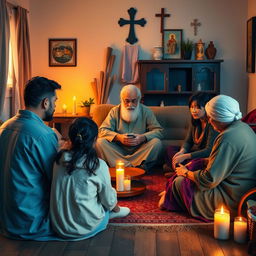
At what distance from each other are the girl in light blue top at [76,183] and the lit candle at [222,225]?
2.79ft

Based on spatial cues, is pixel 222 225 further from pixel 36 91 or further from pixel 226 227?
pixel 36 91

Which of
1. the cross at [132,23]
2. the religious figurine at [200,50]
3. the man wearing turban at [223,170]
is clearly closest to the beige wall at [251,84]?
the religious figurine at [200,50]

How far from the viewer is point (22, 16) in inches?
241

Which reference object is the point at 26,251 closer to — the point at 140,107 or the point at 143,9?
the point at 140,107

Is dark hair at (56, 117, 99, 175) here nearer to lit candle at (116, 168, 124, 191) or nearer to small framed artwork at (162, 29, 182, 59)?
lit candle at (116, 168, 124, 191)

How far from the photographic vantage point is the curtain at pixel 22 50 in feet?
19.9

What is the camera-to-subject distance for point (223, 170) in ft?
9.73

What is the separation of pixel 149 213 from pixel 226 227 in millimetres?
763

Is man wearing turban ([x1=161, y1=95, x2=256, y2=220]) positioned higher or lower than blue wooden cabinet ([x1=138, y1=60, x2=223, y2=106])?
lower

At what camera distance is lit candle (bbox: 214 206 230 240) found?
286 centimetres

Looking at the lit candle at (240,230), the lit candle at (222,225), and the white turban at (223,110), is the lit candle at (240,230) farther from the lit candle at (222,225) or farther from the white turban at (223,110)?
the white turban at (223,110)

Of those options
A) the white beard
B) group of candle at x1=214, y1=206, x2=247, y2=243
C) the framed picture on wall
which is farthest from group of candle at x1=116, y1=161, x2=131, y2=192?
the framed picture on wall

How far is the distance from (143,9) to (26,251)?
4.89m

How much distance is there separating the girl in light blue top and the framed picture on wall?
3877 millimetres
